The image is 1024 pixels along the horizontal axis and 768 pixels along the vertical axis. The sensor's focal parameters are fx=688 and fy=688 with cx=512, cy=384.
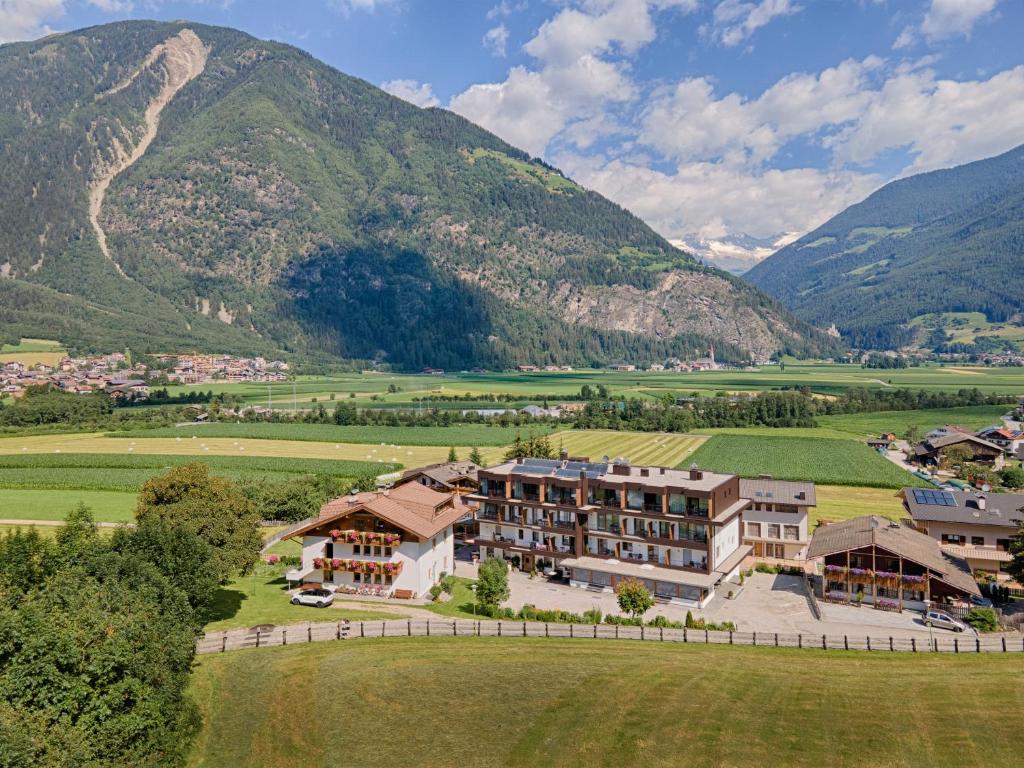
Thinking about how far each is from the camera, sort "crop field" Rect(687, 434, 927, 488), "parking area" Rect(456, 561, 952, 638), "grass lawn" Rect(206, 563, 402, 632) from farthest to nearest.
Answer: "crop field" Rect(687, 434, 927, 488), "parking area" Rect(456, 561, 952, 638), "grass lawn" Rect(206, 563, 402, 632)

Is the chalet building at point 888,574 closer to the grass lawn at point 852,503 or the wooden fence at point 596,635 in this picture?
the wooden fence at point 596,635

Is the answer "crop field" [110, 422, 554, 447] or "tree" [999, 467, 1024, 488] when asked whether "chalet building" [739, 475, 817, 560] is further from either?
"crop field" [110, 422, 554, 447]

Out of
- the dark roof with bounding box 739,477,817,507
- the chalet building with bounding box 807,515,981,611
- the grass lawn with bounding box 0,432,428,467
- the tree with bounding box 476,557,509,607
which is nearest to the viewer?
the tree with bounding box 476,557,509,607

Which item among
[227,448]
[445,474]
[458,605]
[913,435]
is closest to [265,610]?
[458,605]

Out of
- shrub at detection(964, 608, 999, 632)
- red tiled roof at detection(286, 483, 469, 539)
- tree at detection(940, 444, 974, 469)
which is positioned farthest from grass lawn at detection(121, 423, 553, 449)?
shrub at detection(964, 608, 999, 632)

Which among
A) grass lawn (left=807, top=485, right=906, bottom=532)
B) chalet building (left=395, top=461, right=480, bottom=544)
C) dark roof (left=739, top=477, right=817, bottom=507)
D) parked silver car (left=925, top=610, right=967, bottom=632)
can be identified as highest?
chalet building (left=395, top=461, right=480, bottom=544)

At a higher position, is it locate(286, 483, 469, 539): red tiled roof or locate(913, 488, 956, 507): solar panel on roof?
locate(286, 483, 469, 539): red tiled roof
